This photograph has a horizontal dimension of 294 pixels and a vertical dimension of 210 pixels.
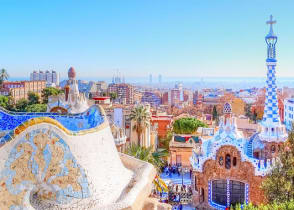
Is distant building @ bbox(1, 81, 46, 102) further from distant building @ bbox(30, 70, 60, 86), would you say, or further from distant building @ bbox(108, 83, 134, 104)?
distant building @ bbox(30, 70, 60, 86)

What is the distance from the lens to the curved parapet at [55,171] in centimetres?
536

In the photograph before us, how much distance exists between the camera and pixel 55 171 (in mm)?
5664

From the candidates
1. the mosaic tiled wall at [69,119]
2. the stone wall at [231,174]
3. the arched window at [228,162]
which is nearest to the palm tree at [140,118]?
the stone wall at [231,174]

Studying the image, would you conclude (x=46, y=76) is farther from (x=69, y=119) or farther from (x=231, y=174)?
(x=69, y=119)

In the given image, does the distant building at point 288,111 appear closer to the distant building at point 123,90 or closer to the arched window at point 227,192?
the arched window at point 227,192

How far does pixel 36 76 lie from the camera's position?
148 meters

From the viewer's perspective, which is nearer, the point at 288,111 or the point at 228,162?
the point at 228,162

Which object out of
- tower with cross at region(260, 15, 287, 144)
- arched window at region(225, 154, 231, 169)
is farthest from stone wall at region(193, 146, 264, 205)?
tower with cross at region(260, 15, 287, 144)

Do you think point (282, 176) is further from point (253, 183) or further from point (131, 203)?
point (131, 203)

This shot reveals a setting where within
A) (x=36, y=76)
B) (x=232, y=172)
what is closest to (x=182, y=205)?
(x=232, y=172)

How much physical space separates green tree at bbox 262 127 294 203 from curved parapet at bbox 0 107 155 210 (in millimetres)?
6866

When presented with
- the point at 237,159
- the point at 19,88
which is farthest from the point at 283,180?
the point at 19,88

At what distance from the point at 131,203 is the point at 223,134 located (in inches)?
481

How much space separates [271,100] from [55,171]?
48.1 ft
